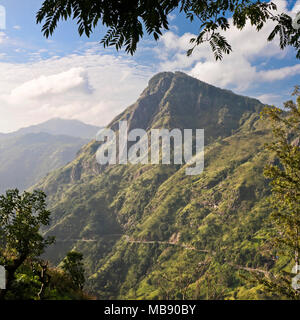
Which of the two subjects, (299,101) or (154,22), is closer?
(154,22)

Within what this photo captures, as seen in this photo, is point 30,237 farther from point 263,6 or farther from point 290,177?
point 290,177
